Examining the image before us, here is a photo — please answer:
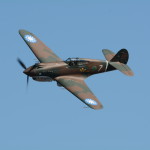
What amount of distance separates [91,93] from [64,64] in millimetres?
4871

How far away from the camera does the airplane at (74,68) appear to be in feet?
155

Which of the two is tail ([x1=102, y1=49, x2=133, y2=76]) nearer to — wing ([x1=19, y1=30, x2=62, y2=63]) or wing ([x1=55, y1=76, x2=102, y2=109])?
wing ([x1=55, y1=76, x2=102, y2=109])

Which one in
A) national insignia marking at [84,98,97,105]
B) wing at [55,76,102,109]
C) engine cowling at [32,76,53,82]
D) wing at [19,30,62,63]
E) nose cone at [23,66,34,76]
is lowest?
national insignia marking at [84,98,97,105]

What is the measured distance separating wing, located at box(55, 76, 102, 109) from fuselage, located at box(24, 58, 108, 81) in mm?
693

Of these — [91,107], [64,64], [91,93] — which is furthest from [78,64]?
[91,107]

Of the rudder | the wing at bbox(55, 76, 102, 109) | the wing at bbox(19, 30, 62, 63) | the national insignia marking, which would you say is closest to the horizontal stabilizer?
the rudder

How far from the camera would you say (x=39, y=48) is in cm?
5422

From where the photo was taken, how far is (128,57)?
5394 cm

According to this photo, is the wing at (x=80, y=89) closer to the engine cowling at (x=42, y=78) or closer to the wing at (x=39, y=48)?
the engine cowling at (x=42, y=78)

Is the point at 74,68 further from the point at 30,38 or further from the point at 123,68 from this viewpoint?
the point at 30,38

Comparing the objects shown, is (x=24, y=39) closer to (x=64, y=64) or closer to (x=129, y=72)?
(x=64, y=64)

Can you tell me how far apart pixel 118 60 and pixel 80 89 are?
797cm

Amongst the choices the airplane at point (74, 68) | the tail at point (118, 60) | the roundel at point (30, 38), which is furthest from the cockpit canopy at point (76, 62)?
the roundel at point (30, 38)

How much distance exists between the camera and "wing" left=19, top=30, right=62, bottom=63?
5231cm
